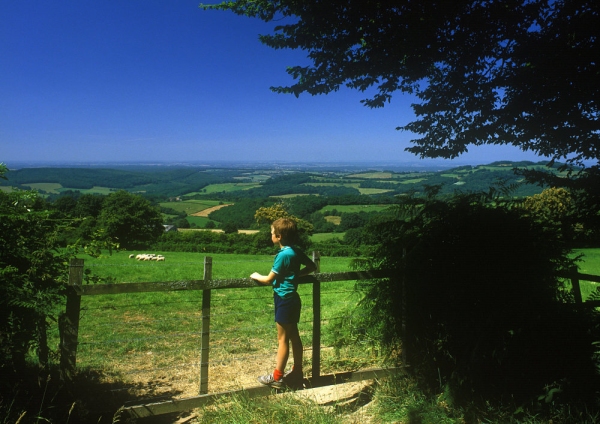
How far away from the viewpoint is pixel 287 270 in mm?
3975

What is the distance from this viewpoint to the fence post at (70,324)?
352cm

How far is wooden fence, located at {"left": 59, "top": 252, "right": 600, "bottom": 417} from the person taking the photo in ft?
11.6

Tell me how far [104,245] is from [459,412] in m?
3.70

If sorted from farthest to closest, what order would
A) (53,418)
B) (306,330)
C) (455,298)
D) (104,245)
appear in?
1. (306,330)
2. (455,298)
3. (104,245)
4. (53,418)

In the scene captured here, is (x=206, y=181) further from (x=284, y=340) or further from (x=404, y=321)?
(x=284, y=340)

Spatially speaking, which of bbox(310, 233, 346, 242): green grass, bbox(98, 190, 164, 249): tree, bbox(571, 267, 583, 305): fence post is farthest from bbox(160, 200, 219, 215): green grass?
bbox(571, 267, 583, 305): fence post

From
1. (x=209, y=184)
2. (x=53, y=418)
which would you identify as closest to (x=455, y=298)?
(x=53, y=418)

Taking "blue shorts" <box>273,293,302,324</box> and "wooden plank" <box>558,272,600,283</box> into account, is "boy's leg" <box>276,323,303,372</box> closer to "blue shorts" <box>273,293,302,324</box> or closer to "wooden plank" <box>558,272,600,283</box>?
"blue shorts" <box>273,293,302,324</box>

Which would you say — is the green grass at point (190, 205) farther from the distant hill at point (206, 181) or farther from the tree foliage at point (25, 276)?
the tree foliage at point (25, 276)

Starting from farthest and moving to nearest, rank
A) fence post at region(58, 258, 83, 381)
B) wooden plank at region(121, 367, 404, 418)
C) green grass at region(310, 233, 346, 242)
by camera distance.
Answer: green grass at region(310, 233, 346, 242) < wooden plank at region(121, 367, 404, 418) < fence post at region(58, 258, 83, 381)

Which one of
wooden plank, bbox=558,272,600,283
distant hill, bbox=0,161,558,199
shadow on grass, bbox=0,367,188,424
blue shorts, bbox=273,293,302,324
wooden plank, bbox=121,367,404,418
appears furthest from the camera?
distant hill, bbox=0,161,558,199

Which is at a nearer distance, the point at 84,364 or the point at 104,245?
the point at 104,245

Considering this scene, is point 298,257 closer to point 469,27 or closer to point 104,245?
point 104,245

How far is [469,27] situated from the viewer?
493 cm
